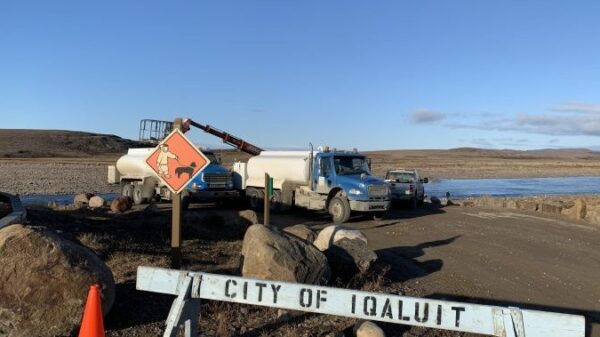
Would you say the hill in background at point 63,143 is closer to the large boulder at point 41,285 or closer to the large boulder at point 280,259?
the large boulder at point 280,259

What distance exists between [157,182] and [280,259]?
1719 centimetres

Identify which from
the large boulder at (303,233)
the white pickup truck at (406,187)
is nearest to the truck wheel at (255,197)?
the white pickup truck at (406,187)

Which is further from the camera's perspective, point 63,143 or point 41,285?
point 63,143

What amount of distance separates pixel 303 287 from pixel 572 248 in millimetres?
Answer: 12163

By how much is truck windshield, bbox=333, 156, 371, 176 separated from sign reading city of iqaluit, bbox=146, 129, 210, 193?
12.1 metres

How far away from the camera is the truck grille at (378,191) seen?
63.4 ft

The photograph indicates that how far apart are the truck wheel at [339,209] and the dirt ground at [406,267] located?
5.30 ft

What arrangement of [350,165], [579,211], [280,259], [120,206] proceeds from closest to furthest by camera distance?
[280,259] < [120,206] < [350,165] < [579,211]

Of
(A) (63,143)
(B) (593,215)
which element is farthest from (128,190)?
(A) (63,143)

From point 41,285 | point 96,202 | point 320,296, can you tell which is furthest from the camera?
point 96,202

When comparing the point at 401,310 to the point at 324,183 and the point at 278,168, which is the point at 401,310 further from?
the point at 278,168

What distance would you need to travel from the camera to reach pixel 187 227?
1345cm

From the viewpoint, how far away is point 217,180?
22.9m

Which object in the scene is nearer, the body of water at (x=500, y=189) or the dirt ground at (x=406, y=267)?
the dirt ground at (x=406, y=267)
